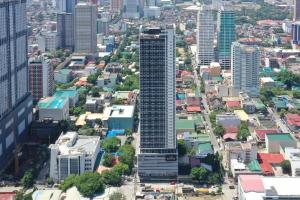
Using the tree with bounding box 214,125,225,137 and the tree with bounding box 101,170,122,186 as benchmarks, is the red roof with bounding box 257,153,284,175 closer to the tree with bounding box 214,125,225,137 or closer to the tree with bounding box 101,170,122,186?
the tree with bounding box 214,125,225,137

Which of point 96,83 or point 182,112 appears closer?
point 182,112

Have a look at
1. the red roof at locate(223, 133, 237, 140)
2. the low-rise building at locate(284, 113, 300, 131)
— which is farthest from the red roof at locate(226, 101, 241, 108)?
the red roof at locate(223, 133, 237, 140)

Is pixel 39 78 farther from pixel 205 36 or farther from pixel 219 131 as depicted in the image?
pixel 205 36

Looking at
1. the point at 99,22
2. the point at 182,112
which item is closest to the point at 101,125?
the point at 182,112

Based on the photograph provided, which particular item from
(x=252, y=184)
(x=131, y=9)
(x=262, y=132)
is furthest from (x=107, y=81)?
(x=131, y=9)

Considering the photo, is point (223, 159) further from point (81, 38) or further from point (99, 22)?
point (99, 22)
